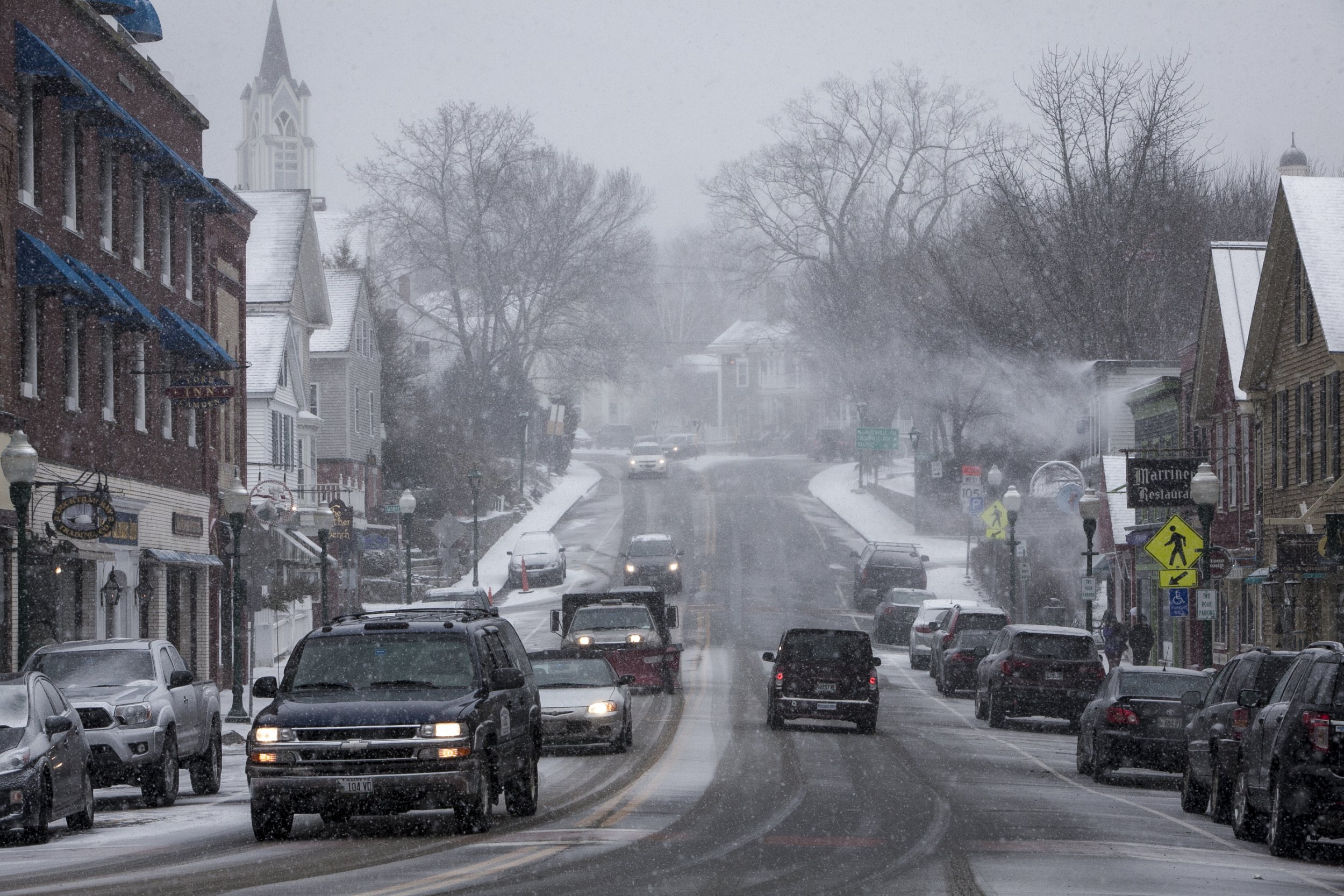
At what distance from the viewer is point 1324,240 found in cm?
3338

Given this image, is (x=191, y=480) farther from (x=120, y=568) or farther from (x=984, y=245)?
(x=984, y=245)

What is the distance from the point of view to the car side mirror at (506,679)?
50.6 feet

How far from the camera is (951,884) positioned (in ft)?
39.4

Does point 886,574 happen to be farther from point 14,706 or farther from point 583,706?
point 14,706

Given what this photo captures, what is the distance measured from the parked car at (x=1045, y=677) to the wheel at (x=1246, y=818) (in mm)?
13287

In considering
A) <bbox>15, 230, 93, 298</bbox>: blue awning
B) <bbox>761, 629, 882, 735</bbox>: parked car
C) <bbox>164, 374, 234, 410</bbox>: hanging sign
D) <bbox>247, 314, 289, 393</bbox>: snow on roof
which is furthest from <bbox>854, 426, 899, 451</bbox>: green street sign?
<bbox>15, 230, 93, 298</bbox>: blue awning

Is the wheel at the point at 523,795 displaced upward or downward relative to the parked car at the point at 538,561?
downward

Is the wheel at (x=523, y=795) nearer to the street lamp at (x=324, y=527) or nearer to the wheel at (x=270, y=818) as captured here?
the wheel at (x=270, y=818)

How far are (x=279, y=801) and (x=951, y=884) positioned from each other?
535 cm

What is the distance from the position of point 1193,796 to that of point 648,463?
7830 cm

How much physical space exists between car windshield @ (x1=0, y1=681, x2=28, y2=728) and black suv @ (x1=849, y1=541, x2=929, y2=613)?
41.1m

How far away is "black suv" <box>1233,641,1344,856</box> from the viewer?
14.0m

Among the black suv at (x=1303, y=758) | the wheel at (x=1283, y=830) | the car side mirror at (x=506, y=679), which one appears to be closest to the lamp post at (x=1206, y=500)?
the black suv at (x=1303, y=758)

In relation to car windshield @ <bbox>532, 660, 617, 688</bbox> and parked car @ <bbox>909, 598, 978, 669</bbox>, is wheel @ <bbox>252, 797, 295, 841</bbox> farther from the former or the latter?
parked car @ <bbox>909, 598, 978, 669</bbox>
